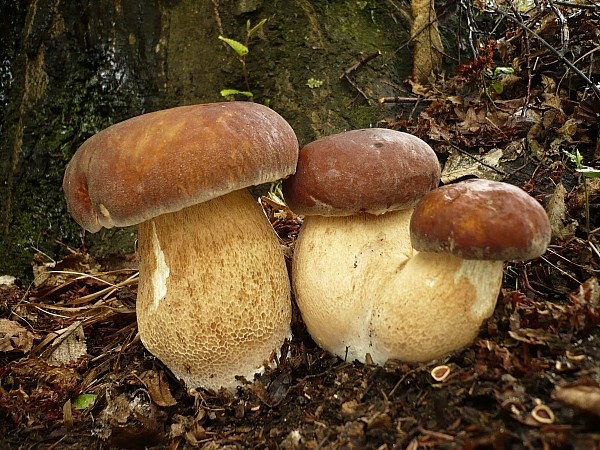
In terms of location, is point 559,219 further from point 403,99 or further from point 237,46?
point 237,46

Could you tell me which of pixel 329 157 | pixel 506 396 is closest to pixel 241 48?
pixel 329 157

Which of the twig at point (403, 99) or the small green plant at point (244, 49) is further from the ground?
the small green plant at point (244, 49)

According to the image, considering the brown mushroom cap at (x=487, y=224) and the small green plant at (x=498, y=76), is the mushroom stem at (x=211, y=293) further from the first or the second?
the small green plant at (x=498, y=76)

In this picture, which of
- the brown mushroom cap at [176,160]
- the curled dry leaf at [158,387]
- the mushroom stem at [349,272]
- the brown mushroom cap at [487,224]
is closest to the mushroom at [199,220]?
the brown mushroom cap at [176,160]

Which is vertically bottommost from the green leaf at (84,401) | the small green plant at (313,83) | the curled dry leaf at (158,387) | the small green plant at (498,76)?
the green leaf at (84,401)

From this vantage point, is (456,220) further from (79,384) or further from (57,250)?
(57,250)

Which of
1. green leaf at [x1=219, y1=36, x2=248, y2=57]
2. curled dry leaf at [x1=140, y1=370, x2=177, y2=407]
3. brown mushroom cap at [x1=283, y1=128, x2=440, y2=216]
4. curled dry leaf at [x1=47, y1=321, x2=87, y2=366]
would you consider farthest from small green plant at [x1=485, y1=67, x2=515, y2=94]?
curled dry leaf at [x1=47, y1=321, x2=87, y2=366]
